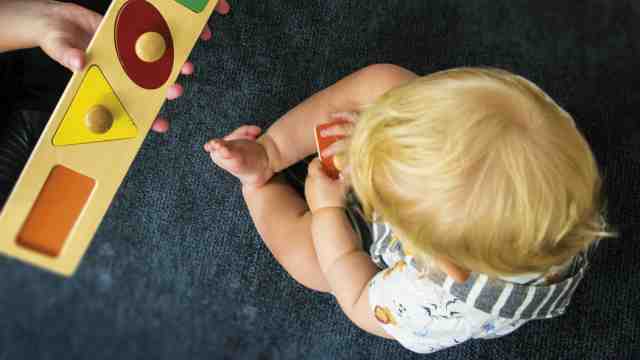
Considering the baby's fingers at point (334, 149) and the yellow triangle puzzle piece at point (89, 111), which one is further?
the baby's fingers at point (334, 149)

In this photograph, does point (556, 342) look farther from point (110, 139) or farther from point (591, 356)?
point (110, 139)

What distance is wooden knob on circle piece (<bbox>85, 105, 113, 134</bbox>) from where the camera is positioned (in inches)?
18.4

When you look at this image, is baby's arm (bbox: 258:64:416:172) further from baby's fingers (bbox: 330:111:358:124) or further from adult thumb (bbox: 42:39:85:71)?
adult thumb (bbox: 42:39:85:71)

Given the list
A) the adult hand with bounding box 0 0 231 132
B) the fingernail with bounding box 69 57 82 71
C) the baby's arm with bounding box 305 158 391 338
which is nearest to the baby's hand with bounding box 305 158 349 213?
the baby's arm with bounding box 305 158 391 338

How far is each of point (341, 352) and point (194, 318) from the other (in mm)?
204

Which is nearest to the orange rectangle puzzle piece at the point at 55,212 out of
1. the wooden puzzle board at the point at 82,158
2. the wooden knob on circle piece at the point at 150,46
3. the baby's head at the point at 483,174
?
the wooden puzzle board at the point at 82,158

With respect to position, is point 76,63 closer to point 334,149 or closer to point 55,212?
point 55,212

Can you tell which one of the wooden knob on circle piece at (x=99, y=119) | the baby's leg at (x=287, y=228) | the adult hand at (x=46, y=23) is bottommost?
the baby's leg at (x=287, y=228)

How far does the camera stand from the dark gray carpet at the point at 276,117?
0.64m

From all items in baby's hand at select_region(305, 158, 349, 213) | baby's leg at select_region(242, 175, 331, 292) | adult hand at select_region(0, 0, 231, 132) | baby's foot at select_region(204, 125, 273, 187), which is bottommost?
baby's leg at select_region(242, 175, 331, 292)

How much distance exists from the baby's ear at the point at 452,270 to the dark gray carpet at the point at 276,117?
0.66ft

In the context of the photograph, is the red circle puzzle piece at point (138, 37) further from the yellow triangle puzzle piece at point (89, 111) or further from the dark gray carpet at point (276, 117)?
the dark gray carpet at point (276, 117)

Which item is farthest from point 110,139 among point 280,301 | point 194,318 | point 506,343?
point 506,343

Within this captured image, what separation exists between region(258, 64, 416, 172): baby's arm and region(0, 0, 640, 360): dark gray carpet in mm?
67
